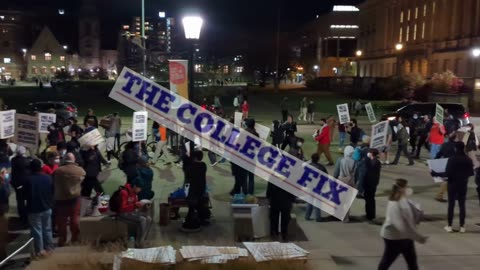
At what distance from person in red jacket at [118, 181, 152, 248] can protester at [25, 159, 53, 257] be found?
127 cm

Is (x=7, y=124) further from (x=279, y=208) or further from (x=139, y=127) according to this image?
(x=279, y=208)

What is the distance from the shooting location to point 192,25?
11953 mm

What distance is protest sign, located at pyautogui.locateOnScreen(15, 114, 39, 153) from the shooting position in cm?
1362

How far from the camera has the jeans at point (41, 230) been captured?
27.5ft

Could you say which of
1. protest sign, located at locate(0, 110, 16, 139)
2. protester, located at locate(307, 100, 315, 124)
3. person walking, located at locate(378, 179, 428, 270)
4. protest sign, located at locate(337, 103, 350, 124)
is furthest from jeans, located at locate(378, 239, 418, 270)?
protester, located at locate(307, 100, 315, 124)

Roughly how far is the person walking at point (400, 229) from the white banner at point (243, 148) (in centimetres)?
278

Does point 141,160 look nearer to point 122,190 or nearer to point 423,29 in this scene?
point 122,190

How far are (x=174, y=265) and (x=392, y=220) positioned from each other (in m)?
2.85

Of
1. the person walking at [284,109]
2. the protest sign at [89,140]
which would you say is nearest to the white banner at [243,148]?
the protest sign at [89,140]

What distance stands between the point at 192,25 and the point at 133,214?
4.66 meters

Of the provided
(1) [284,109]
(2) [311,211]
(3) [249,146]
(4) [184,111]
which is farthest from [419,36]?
(2) [311,211]

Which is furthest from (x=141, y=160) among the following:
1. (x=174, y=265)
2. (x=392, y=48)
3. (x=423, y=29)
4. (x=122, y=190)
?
(x=392, y=48)

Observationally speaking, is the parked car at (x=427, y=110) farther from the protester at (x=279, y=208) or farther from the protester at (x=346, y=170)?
the protester at (x=279, y=208)

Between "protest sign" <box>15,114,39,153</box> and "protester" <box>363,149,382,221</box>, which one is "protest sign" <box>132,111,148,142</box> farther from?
"protester" <box>363,149,382,221</box>
